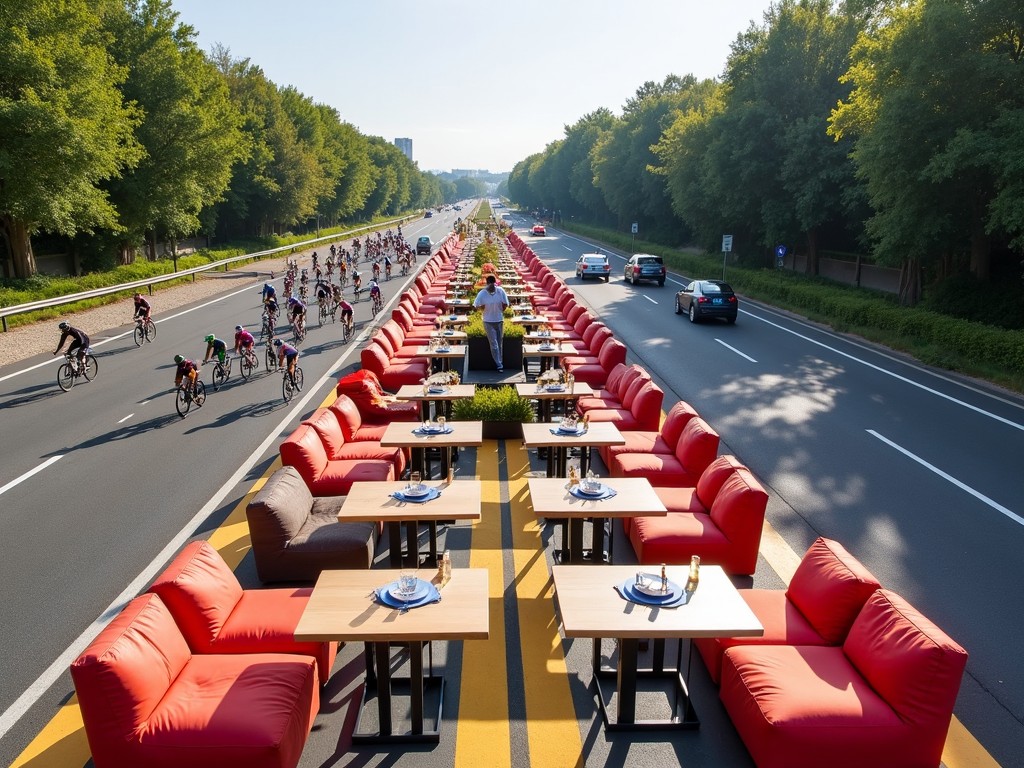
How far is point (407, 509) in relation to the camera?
6469 millimetres

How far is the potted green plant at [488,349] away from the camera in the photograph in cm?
1511

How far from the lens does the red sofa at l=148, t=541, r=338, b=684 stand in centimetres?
507

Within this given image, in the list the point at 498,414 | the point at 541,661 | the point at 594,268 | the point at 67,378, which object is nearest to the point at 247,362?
the point at 67,378

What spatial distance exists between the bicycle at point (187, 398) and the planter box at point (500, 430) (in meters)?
6.16

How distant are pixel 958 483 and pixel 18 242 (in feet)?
117

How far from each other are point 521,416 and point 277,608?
6365mm

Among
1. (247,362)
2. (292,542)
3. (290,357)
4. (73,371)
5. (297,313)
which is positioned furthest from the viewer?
(297,313)

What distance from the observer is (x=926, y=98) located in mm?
A: 21297

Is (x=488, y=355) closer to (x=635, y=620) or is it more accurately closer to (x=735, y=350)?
(x=735, y=350)

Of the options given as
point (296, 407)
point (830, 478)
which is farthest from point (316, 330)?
point (830, 478)

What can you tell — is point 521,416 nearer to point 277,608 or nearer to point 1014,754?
point 277,608

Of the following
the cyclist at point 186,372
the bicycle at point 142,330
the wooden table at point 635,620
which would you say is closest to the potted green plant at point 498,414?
the cyclist at point 186,372

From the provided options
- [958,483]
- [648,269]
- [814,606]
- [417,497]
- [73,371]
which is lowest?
[958,483]

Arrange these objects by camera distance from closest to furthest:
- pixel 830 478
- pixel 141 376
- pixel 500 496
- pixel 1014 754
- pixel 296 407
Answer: pixel 1014 754
pixel 500 496
pixel 830 478
pixel 296 407
pixel 141 376
